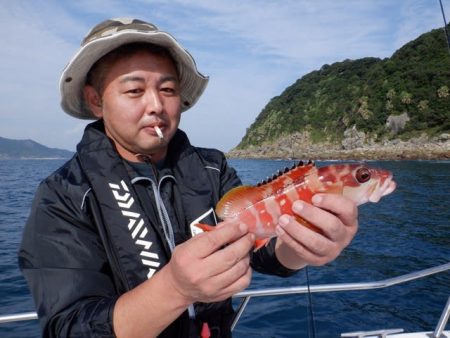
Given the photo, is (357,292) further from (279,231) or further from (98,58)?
(98,58)

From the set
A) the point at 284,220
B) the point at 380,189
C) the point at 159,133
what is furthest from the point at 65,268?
the point at 380,189

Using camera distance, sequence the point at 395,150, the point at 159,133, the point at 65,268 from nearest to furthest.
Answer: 1. the point at 65,268
2. the point at 159,133
3. the point at 395,150

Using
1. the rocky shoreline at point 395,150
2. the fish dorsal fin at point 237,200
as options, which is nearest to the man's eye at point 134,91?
the fish dorsal fin at point 237,200

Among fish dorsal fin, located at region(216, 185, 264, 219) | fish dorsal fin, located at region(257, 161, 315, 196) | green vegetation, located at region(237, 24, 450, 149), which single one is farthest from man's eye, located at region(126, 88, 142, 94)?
green vegetation, located at region(237, 24, 450, 149)

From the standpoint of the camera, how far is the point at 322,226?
7.08ft

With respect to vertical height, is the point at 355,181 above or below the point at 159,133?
below

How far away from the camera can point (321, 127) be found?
112500 mm

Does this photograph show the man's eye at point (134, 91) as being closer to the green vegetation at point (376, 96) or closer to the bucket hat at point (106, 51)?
the bucket hat at point (106, 51)

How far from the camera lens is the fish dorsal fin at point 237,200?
95.3 inches

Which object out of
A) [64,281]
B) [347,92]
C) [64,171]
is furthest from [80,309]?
[347,92]

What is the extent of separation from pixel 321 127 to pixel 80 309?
11537 centimetres

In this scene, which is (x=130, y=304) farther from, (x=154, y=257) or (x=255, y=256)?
(x=255, y=256)

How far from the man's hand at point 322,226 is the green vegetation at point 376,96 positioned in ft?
203

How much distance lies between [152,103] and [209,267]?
52.3 inches
